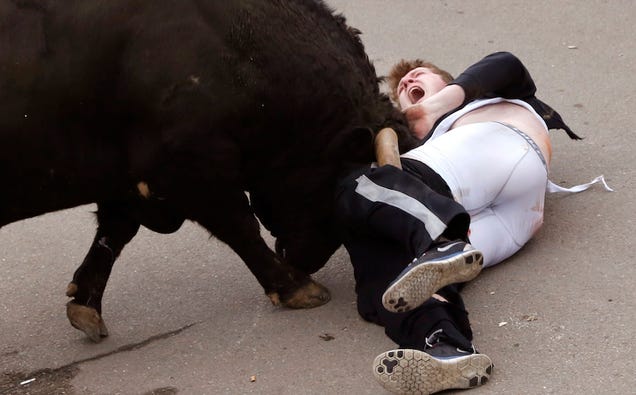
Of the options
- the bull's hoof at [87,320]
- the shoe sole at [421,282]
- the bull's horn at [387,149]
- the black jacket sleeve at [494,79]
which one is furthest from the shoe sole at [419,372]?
the black jacket sleeve at [494,79]

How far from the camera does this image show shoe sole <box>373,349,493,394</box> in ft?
11.2

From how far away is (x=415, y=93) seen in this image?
16.5 feet

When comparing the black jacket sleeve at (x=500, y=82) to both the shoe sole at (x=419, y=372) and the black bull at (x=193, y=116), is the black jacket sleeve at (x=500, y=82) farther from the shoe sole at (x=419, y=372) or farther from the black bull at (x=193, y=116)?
the shoe sole at (x=419, y=372)

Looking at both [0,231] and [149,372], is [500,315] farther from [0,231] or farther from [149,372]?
[0,231]

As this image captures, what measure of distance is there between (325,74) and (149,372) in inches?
46.6

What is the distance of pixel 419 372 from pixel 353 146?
951 millimetres

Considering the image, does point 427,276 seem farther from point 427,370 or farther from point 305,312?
point 305,312

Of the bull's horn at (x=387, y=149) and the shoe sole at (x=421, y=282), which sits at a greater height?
the bull's horn at (x=387, y=149)

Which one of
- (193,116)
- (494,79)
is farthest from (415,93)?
(193,116)

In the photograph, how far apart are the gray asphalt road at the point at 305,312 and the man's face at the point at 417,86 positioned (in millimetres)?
633

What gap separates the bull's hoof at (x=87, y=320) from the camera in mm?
4176

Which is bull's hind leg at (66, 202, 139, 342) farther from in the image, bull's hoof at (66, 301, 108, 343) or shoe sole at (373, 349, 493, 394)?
shoe sole at (373, 349, 493, 394)

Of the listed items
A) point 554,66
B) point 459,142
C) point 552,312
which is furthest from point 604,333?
point 554,66

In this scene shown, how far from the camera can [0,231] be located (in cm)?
526
